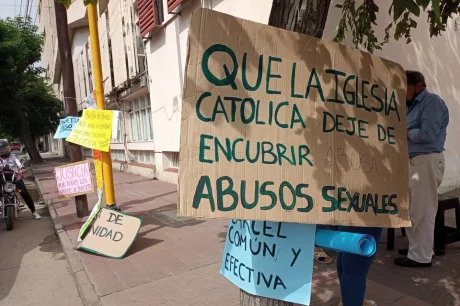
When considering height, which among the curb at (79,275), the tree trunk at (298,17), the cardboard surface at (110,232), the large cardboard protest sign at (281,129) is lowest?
the curb at (79,275)

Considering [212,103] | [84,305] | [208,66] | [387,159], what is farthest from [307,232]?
[84,305]

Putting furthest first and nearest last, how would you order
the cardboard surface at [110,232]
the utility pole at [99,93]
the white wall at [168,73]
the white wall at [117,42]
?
the white wall at [117,42] < the white wall at [168,73] < the utility pole at [99,93] < the cardboard surface at [110,232]

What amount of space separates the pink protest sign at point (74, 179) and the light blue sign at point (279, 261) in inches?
185

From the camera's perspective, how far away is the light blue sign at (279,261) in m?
1.70

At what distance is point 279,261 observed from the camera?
174cm

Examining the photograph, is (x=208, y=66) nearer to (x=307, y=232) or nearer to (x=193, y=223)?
(x=307, y=232)

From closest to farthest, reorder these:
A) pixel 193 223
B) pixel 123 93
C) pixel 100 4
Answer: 1. pixel 100 4
2. pixel 193 223
3. pixel 123 93

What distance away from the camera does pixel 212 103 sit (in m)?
1.46

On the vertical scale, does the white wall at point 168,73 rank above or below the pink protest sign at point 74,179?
above

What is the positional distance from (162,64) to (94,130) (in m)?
5.43

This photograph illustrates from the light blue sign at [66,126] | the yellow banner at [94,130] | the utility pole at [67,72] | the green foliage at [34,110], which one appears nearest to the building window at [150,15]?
the utility pole at [67,72]

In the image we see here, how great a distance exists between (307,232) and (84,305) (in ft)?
8.85

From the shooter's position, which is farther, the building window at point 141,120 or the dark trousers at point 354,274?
the building window at point 141,120

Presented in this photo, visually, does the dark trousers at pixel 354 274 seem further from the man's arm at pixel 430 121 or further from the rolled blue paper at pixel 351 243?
the man's arm at pixel 430 121
